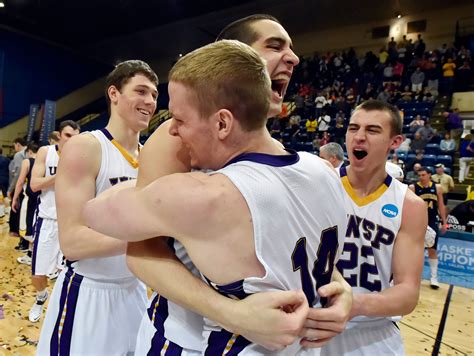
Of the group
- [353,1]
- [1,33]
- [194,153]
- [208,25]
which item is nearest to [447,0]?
[353,1]

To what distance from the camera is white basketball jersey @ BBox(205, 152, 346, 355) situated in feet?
3.19

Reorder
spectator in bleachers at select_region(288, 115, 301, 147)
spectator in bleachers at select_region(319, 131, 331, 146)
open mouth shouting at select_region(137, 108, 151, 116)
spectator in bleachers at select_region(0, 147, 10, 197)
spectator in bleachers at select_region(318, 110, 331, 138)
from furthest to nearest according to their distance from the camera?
1. spectator in bleachers at select_region(288, 115, 301, 147)
2. spectator in bleachers at select_region(318, 110, 331, 138)
3. spectator in bleachers at select_region(319, 131, 331, 146)
4. spectator in bleachers at select_region(0, 147, 10, 197)
5. open mouth shouting at select_region(137, 108, 151, 116)

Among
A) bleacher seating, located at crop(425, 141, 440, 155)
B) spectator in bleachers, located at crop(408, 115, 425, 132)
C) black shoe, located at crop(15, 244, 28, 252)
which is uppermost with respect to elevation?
spectator in bleachers, located at crop(408, 115, 425, 132)

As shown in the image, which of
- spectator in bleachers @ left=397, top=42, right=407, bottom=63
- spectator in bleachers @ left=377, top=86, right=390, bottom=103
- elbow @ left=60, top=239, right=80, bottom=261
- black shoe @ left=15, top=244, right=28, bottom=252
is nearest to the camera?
elbow @ left=60, top=239, right=80, bottom=261

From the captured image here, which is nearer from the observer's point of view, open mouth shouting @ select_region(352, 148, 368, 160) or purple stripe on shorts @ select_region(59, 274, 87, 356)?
purple stripe on shorts @ select_region(59, 274, 87, 356)

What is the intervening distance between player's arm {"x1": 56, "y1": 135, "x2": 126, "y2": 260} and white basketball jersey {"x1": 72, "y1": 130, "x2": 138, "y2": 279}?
0.13 feet

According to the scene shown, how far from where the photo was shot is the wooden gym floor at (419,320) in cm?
380

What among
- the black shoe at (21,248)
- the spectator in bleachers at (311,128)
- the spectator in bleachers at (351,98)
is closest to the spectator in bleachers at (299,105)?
the spectator in bleachers at (311,128)

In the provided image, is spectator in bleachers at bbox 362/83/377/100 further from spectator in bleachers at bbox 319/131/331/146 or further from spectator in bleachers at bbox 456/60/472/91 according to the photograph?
spectator in bleachers at bbox 456/60/472/91

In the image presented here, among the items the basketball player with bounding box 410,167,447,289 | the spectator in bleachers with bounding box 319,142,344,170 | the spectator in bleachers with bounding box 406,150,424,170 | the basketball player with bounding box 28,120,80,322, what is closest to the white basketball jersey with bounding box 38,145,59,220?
the basketball player with bounding box 28,120,80,322

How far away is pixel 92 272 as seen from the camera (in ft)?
6.61

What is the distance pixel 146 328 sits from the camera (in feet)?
4.56

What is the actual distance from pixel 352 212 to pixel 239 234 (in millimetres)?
1274

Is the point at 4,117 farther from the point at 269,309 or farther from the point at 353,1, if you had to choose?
the point at 269,309
